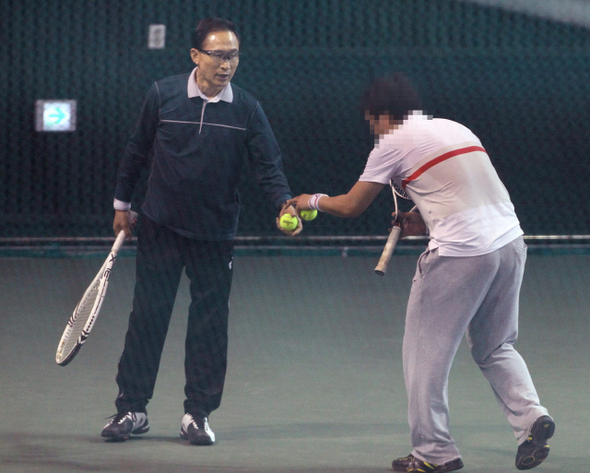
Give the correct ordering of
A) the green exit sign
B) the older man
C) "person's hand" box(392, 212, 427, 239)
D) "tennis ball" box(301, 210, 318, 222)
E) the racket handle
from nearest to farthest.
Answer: the racket handle < "person's hand" box(392, 212, 427, 239) < "tennis ball" box(301, 210, 318, 222) < the older man < the green exit sign

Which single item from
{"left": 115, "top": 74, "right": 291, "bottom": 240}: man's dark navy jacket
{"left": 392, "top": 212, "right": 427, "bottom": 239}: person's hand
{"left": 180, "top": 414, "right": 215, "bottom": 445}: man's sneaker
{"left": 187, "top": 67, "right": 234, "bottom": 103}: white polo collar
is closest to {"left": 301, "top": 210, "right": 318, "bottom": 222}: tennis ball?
{"left": 115, "top": 74, "right": 291, "bottom": 240}: man's dark navy jacket

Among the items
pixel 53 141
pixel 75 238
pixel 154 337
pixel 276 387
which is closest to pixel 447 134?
pixel 154 337

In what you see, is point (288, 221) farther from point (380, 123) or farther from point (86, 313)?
point (86, 313)

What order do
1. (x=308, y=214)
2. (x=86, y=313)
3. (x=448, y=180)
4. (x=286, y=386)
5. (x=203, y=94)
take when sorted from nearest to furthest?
(x=448, y=180)
(x=308, y=214)
(x=203, y=94)
(x=86, y=313)
(x=286, y=386)

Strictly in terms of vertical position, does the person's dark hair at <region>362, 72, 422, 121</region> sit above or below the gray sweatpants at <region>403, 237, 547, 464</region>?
above

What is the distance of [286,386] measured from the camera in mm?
4965

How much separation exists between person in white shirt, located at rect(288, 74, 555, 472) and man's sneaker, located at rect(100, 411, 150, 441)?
3.51 ft

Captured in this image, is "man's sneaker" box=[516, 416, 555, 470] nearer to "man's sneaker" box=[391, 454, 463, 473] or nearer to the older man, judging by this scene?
"man's sneaker" box=[391, 454, 463, 473]

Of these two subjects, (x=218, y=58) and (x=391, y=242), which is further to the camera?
(x=218, y=58)

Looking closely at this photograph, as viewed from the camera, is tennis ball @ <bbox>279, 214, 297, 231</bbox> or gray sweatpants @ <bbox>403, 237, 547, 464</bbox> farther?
tennis ball @ <bbox>279, 214, 297, 231</bbox>

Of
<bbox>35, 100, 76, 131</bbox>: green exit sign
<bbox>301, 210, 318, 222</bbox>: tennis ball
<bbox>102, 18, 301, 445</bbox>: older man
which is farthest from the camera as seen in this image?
<bbox>35, 100, 76, 131</bbox>: green exit sign

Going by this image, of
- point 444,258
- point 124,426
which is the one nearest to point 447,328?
point 444,258

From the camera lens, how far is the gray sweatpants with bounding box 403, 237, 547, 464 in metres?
3.54

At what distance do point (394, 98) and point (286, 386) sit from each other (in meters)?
1.87
